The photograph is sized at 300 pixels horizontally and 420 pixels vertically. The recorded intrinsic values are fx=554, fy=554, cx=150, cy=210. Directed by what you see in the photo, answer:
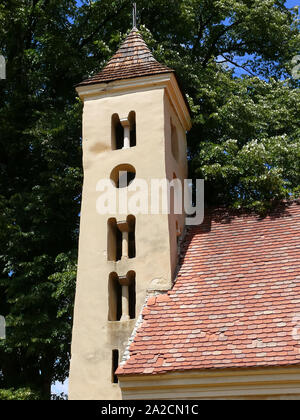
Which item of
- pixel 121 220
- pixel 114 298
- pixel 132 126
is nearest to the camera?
pixel 114 298

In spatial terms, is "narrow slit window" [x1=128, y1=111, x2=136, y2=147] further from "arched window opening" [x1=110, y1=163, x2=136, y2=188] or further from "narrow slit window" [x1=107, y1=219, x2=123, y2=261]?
"narrow slit window" [x1=107, y1=219, x2=123, y2=261]

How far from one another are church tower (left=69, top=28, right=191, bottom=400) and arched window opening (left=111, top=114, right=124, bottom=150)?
0.09 ft

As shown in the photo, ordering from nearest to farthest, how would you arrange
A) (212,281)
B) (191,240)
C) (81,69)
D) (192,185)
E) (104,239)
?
(212,281), (104,239), (191,240), (192,185), (81,69)

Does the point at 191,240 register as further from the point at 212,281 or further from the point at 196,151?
the point at 196,151

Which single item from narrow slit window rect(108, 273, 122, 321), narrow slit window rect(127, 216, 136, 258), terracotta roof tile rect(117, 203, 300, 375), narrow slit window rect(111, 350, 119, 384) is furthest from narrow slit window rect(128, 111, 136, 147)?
narrow slit window rect(111, 350, 119, 384)

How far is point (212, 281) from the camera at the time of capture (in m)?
11.8

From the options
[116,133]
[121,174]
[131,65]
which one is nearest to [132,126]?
[116,133]

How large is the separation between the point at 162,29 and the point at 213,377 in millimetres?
14504

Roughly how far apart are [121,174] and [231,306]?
455cm

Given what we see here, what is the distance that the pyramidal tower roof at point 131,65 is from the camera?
46.1 ft

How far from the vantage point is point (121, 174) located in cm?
1367

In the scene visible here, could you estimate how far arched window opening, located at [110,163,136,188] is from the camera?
44.2 ft

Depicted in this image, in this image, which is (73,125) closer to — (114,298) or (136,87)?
(136,87)
